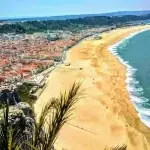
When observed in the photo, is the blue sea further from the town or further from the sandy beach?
the town

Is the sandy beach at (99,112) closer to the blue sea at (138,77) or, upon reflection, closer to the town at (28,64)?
the blue sea at (138,77)

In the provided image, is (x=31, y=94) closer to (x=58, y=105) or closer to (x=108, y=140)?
(x=108, y=140)

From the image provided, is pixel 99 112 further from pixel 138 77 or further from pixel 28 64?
pixel 28 64

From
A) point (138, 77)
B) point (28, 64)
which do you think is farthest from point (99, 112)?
point (28, 64)

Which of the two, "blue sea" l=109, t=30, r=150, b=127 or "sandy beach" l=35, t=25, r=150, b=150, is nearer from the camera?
"sandy beach" l=35, t=25, r=150, b=150

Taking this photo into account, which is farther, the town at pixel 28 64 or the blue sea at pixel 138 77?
the town at pixel 28 64

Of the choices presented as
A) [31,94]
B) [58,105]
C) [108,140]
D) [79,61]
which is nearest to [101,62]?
[79,61]

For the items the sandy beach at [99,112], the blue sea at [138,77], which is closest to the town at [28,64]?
the sandy beach at [99,112]

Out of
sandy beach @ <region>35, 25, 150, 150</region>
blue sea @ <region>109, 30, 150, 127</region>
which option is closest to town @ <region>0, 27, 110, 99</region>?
sandy beach @ <region>35, 25, 150, 150</region>

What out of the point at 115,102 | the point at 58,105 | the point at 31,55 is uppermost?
the point at 58,105
